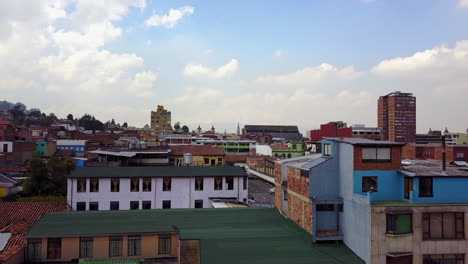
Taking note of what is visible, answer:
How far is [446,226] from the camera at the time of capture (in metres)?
18.7

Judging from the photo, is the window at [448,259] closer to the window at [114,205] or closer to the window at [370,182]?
the window at [370,182]

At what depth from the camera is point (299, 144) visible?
114812 mm

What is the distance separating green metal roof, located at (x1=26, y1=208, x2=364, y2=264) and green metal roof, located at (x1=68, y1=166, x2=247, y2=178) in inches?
466

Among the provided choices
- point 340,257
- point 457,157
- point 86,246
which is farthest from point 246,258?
point 457,157

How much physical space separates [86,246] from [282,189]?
48.1 ft

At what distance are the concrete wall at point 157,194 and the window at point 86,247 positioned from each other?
51.0 ft

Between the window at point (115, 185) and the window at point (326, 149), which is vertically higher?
the window at point (326, 149)

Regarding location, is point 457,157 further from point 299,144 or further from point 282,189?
point 282,189

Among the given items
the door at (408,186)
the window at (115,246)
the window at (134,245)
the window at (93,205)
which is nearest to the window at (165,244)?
the window at (134,245)

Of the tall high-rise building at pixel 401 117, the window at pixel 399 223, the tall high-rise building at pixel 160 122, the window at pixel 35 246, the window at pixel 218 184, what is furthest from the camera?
the tall high-rise building at pixel 160 122

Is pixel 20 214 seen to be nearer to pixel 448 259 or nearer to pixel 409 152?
pixel 448 259

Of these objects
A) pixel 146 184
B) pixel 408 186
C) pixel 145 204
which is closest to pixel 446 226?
pixel 408 186

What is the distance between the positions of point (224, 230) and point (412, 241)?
10816 millimetres

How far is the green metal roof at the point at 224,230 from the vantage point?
18641 mm
